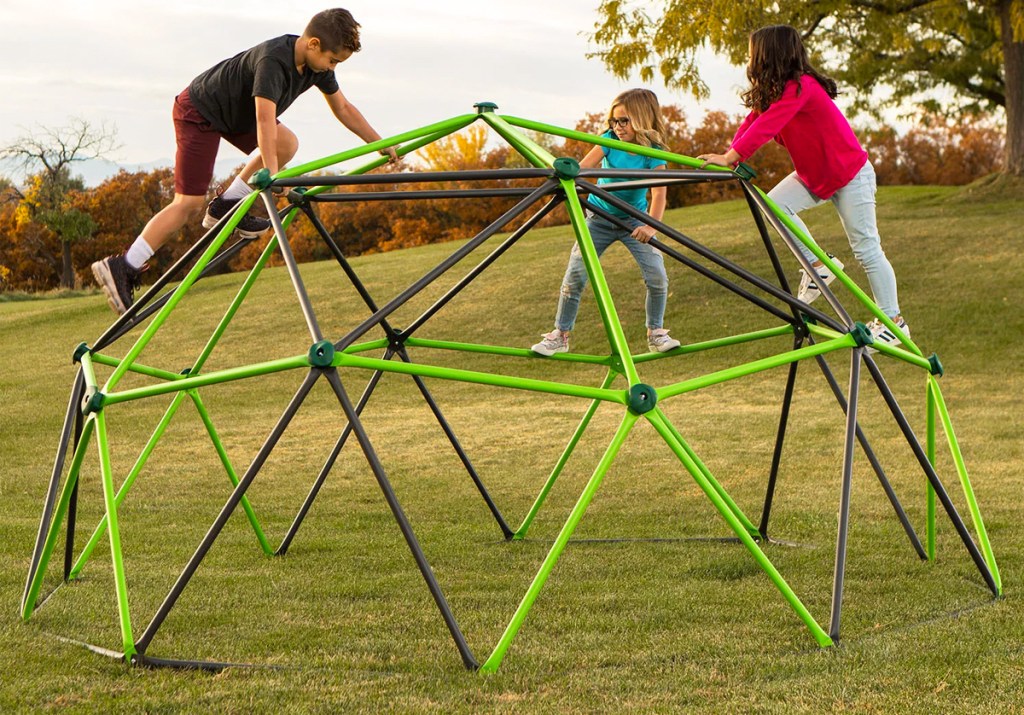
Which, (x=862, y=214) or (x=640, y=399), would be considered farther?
(x=862, y=214)

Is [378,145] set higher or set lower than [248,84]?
lower

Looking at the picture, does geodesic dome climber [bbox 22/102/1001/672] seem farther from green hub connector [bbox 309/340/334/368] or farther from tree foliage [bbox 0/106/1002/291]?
tree foliage [bbox 0/106/1002/291]

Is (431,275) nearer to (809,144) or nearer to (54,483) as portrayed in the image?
(54,483)

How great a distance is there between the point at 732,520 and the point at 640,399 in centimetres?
51

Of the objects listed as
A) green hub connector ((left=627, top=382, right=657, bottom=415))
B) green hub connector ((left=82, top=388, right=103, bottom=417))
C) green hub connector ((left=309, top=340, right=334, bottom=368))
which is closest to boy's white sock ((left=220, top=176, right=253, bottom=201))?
green hub connector ((left=82, top=388, right=103, bottom=417))

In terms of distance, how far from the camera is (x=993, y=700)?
3.38 m

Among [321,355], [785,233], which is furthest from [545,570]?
[785,233]

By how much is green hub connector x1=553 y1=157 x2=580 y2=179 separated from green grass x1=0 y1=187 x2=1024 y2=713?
5.62 ft

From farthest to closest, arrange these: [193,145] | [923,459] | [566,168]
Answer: [193,145] < [923,459] < [566,168]

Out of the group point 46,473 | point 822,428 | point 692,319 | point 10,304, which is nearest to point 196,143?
Answer: point 46,473

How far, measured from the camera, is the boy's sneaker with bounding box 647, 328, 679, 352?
6039mm

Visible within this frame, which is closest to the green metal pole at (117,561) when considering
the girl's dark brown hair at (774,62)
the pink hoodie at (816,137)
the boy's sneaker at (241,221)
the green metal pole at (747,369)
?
→ the boy's sneaker at (241,221)

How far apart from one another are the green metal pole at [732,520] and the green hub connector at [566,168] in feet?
3.04

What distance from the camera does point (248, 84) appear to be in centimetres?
527
